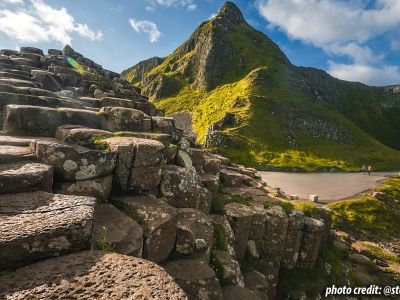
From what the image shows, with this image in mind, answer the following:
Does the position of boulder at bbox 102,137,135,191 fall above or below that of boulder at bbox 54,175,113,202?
above

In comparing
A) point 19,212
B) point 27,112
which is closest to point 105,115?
point 27,112

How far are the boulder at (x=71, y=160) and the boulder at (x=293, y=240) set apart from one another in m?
13.8

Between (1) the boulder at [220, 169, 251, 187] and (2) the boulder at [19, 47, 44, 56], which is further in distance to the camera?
(2) the boulder at [19, 47, 44, 56]

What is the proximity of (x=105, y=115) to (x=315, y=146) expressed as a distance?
9947 cm

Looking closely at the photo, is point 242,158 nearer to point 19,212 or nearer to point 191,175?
point 191,175

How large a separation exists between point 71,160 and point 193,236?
5.42m

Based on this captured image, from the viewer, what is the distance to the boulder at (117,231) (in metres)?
8.18

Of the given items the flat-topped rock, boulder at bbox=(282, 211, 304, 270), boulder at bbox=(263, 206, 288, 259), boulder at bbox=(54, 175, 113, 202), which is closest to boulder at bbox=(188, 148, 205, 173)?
boulder at bbox=(263, 206, 288, 259)

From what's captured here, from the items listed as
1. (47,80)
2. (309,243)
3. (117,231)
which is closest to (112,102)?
(47,80)

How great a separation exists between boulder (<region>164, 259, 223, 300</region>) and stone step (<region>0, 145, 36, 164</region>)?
19.5 feet

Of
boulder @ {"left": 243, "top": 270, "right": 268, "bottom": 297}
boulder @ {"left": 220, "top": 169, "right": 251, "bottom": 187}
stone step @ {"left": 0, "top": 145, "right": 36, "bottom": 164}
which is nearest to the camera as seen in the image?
stone step @ {"left": 0, "top": 145, "right": 36, "bottom": 164}

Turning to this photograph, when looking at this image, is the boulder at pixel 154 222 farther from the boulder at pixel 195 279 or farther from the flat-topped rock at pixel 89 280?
the flat-topped rock at pixel 89 280

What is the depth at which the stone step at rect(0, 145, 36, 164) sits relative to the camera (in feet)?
27.5

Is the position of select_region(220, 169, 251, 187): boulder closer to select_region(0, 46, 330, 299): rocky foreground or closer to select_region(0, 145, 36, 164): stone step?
select_region(0, 46, 330, 299): rocky foreground
